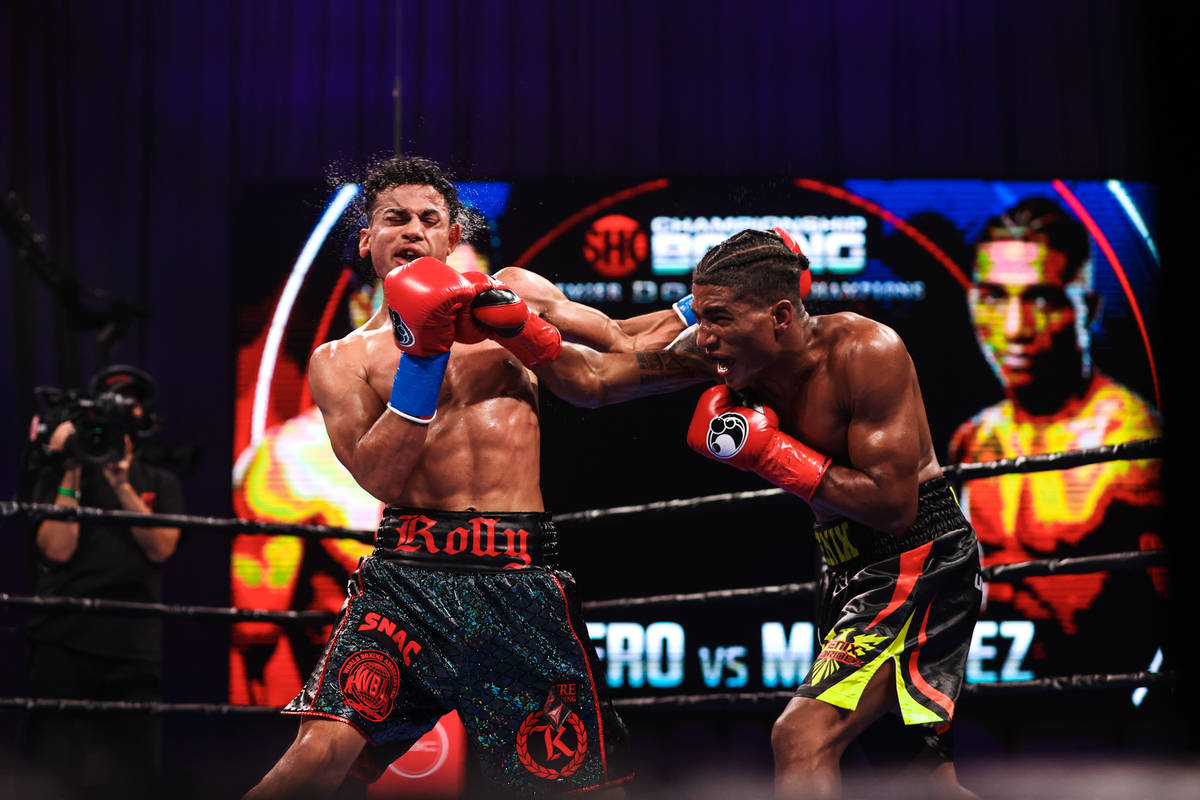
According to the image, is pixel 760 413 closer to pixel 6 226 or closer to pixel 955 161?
pixel 955 161

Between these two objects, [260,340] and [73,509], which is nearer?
[73,509]

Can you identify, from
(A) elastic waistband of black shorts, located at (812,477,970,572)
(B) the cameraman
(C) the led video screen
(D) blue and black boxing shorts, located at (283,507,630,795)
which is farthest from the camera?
(C) the led video screen

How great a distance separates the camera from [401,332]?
6.26 feet

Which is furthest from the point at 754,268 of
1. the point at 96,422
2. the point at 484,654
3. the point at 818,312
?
the point at 96,422

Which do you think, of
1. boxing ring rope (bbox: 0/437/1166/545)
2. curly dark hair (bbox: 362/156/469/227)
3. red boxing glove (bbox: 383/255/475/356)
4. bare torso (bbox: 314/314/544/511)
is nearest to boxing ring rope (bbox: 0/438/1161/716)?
boxing ring rope (bbox: 0/437/1166/545)

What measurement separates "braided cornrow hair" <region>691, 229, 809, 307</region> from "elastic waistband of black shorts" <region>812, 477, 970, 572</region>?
1.48 feet

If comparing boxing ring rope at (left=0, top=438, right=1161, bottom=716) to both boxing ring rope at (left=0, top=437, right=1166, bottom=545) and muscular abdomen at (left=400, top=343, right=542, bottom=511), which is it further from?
muscular abdomen at (left=400, top=343, right=542, bottom=511)

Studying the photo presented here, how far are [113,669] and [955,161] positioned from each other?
3734mm

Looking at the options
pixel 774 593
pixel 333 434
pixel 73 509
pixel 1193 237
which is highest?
pixel 1193 237

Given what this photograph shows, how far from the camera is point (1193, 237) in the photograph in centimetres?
441

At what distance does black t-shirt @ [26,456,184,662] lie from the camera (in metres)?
3.64

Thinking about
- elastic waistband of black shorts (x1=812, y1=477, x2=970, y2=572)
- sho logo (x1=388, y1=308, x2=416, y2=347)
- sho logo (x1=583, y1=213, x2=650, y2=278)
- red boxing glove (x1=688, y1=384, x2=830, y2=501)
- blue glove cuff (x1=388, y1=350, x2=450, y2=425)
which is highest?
sho logo (x1=583, y1=213, x2=650, y2=278)

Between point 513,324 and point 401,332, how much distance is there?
0.20 metres

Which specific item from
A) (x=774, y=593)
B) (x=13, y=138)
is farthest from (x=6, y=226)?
(x=774, y=593)
